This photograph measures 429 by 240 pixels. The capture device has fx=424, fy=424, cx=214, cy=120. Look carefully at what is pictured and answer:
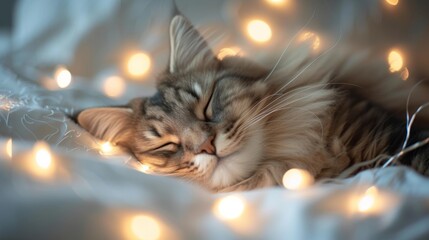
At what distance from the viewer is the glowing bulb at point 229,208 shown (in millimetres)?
796

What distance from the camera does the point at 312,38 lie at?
48.5 inches

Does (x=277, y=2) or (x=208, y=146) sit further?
(x=277, y=2)

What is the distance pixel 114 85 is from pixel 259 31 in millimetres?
512

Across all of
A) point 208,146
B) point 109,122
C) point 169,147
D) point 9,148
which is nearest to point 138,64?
point 109,122

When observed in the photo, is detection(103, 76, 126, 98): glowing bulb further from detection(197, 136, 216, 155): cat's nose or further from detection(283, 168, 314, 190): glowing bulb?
detection(283, 168, 314, 190): glowing bulb

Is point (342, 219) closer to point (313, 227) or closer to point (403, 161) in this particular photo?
point (313, 227)

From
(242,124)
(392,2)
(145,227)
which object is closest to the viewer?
(145,227)

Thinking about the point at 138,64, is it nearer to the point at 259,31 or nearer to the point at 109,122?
the point at 109,122

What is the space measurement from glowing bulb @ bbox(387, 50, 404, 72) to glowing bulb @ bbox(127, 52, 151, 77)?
2.43 feet

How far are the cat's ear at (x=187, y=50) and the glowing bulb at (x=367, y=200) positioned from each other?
2.08ft

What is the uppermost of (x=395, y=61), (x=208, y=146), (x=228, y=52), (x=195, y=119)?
(x=228, y=52)

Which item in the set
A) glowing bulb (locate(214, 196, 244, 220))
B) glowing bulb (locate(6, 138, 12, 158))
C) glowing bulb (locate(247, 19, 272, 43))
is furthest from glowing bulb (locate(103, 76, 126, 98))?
glowing bulb (locate(214, 196, 244, 220))

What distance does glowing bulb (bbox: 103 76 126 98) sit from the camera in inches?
55.7

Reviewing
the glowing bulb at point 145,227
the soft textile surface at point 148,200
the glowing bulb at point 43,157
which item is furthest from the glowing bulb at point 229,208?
the glowing bulb at point 43,157
